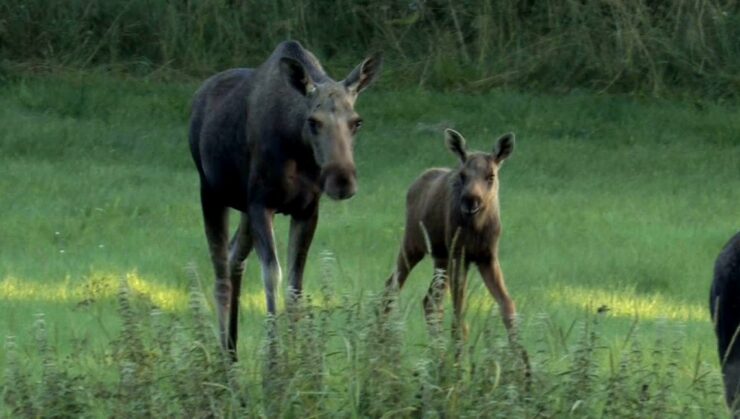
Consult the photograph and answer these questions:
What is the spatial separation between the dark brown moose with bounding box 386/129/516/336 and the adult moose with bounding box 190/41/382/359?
0.99 metres

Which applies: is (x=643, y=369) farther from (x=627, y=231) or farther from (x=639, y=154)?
(x=639, y=154)

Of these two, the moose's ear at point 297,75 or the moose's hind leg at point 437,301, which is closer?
the moose's hind leg at point 437,301

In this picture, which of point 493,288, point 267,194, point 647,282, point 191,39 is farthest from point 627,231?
point 191,39

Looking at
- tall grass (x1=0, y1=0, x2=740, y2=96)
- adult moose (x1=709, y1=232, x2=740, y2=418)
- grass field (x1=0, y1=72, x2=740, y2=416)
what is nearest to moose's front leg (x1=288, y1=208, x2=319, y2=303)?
grass field (x1=0, y1=72, x2=740, y2=416)

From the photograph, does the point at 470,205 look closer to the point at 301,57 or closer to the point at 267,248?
the point at 301,57

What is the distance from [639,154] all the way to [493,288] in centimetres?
768

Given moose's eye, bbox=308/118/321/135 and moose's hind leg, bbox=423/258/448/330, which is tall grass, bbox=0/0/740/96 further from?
moose's hind leg, bbox=423/258/448/330

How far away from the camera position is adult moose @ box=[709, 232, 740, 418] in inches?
279

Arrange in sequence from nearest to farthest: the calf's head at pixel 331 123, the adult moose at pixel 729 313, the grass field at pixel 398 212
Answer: the adult moose at pixel 729 313 < the calf's head at pixel 331 123 < the grass field at pixel 398 212

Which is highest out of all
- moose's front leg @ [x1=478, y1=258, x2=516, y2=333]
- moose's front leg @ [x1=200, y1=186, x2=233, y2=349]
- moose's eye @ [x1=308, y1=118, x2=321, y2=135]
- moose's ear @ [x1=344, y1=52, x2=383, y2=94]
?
moose's ear @ [x1=344, y1=52, x2=383, y2=94]

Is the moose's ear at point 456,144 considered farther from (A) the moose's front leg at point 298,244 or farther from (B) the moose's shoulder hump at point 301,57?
(A) the moose's front leg at point 298,244

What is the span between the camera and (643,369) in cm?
766

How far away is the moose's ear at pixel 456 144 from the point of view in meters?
10.8

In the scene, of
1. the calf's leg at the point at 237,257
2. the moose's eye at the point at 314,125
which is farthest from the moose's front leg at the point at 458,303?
the calf's leg at the point at 237,257
